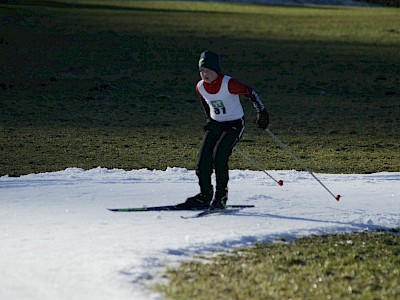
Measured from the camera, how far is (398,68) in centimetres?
2803

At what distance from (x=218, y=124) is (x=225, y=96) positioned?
0.96 feet

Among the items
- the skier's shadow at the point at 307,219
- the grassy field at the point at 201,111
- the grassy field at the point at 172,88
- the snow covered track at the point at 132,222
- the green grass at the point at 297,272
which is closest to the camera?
the green grass at the point at 297,272

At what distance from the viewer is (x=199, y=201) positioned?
9766 mm

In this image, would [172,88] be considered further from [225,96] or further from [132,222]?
[132,222]

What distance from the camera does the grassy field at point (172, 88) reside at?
15.2 meters

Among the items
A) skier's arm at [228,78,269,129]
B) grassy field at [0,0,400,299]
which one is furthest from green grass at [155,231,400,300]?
skier's arm at [228,78,269,129]

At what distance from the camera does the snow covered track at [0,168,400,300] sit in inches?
279

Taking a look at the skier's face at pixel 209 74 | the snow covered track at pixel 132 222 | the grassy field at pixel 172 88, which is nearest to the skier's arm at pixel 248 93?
the skier's face at pixel 209 74

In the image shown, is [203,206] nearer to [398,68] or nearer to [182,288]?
[182,288]

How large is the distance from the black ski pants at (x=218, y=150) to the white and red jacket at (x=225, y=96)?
74 mm

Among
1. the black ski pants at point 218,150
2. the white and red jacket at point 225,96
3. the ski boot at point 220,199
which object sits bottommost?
the ski boot at point 220,199

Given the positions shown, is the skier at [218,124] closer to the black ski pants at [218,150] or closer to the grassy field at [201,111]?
the black ski pants at [218,150]

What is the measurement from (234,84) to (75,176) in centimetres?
264

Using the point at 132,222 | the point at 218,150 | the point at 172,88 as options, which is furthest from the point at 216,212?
the point at 172,88
